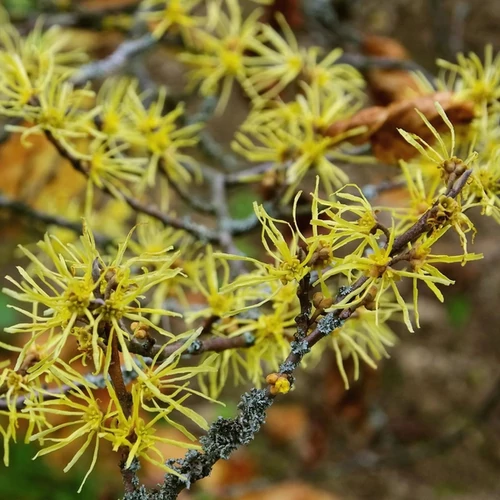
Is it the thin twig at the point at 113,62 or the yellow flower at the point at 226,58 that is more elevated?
the yellow flower at the point at 226,58

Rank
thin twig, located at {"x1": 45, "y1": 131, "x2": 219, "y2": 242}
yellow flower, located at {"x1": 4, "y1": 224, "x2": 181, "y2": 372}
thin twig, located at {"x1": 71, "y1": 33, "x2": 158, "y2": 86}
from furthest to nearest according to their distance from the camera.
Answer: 1. thin twig, located at {"x1": 71, "y1": 33, "x2": 158, "y2": 86}
2. thin twig, located at {"x1": 45, "y1": 131, "x2": 219, "y2": 242}
3. yellow flower, located at {"x1": 4, "y1": 224, "x2": 181, "y2": 372}

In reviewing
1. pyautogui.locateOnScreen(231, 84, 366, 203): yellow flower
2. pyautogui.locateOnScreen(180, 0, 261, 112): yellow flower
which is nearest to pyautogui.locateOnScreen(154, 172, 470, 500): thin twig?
pyautogui.locateOnScreen(231, 84, 366, 203): yellow flower

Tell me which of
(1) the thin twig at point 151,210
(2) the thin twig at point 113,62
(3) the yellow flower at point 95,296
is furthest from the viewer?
(2) the thin twig at point 113,62

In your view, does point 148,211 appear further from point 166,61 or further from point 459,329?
point 166,61

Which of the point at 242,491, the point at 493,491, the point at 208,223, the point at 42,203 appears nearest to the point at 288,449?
the point at 242,491

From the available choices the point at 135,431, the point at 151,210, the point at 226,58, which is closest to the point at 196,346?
the point at 135,431

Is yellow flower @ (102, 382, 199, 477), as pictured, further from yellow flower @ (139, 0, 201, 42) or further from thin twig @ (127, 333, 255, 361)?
yellow flower @ (139, 0, 201, 42)

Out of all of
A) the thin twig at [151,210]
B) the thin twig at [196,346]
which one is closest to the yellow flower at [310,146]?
the thin twig at [151,210]

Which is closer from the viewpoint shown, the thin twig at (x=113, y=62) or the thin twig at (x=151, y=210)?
the thin twig at (x=151, y=210)

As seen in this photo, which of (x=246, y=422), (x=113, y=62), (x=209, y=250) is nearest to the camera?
(x=246, y=422)

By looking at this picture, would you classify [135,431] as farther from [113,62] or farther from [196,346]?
[113,62]

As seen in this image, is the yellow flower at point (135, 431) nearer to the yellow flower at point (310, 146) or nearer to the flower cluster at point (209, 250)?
the flower cluster at point (209, 250)
